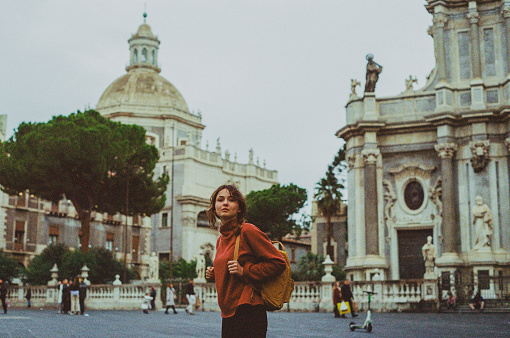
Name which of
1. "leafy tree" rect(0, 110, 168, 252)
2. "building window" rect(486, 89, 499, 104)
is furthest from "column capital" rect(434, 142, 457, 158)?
"leafy tree" rect(0, 110, 168, 252)

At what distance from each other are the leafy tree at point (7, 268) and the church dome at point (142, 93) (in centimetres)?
2971

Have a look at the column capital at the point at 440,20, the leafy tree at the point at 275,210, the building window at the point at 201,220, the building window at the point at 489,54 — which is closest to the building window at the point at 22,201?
the building window at the point at 201,220

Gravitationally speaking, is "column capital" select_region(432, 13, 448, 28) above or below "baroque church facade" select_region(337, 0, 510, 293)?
above

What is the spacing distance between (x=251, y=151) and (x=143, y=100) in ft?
41.6

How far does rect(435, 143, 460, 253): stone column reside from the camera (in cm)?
2955

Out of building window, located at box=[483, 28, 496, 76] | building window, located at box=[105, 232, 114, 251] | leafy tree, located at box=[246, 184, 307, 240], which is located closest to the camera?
building window, located at box=[483, 28, 496, 76]

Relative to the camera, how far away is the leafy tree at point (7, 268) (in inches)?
1687

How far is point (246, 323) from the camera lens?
14.8 ft

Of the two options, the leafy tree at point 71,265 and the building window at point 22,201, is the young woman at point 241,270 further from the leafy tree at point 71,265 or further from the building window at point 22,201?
the building window at point 22,201

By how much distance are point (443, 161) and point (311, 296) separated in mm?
8553

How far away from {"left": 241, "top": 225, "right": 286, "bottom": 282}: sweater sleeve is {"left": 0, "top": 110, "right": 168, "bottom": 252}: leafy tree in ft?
114

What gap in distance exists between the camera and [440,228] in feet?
101

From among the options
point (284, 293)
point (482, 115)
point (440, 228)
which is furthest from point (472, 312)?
point (284, 293)

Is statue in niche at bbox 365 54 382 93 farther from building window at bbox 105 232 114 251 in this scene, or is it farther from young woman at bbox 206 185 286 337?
building window at bbox 105 232 114 251
